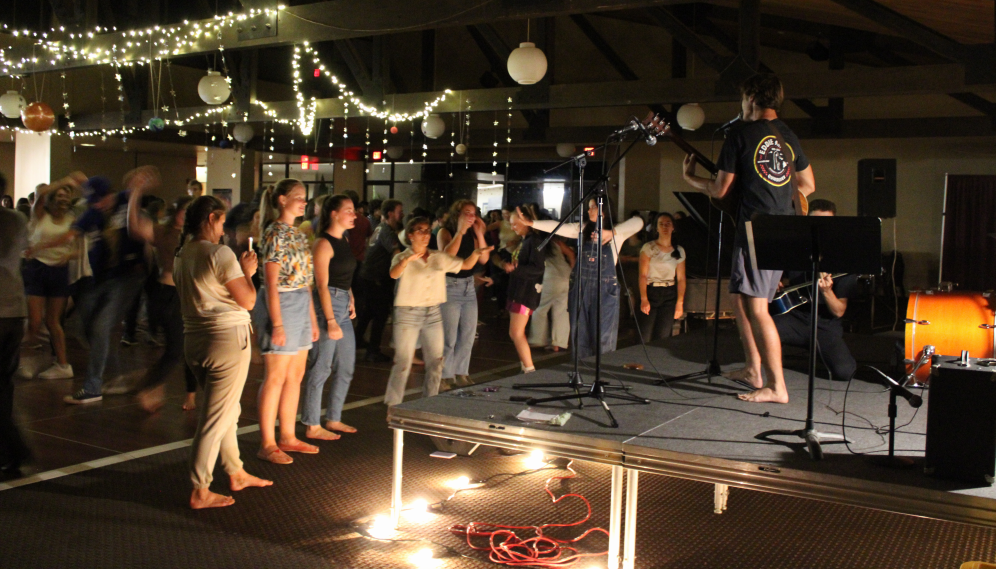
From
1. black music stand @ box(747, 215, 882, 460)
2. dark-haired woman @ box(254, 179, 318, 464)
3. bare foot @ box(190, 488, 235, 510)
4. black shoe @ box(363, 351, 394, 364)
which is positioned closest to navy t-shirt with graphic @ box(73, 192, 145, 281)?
dark-haired woman @ box(254, 179, 318, 464)

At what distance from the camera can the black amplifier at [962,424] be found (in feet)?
8.83

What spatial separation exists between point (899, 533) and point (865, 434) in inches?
31.6

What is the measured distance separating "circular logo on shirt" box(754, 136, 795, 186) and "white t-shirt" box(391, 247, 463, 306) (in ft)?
7.19

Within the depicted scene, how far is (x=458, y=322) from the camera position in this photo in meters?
5.76

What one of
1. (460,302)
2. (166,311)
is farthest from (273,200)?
(166,311)

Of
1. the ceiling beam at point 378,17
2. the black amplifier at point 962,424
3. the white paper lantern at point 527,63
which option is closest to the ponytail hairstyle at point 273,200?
the black amplifier at point 962,424

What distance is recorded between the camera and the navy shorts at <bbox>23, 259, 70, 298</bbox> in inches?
255

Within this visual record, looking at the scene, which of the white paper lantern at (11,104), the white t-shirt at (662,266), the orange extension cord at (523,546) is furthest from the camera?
the white paper lantern at (11,104)

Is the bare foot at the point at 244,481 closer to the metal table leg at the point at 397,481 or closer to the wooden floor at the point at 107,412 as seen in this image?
the metal table leg at the point at 397,481

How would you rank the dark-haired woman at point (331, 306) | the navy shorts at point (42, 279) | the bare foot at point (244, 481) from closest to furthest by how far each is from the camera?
the bare foot at point (244, 481) < the dark-haired woman at point (331, 306) < the navy shorts at point (42, 279)

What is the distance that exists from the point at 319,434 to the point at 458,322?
4.20ft

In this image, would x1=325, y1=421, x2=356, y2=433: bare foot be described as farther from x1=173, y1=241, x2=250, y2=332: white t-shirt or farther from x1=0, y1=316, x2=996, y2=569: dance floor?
x1=173, y1=241, x2=250, y2=332: white t-shirt

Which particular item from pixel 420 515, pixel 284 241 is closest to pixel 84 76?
pixel 284 241

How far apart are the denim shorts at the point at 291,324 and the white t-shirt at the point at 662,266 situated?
11.2 feet
